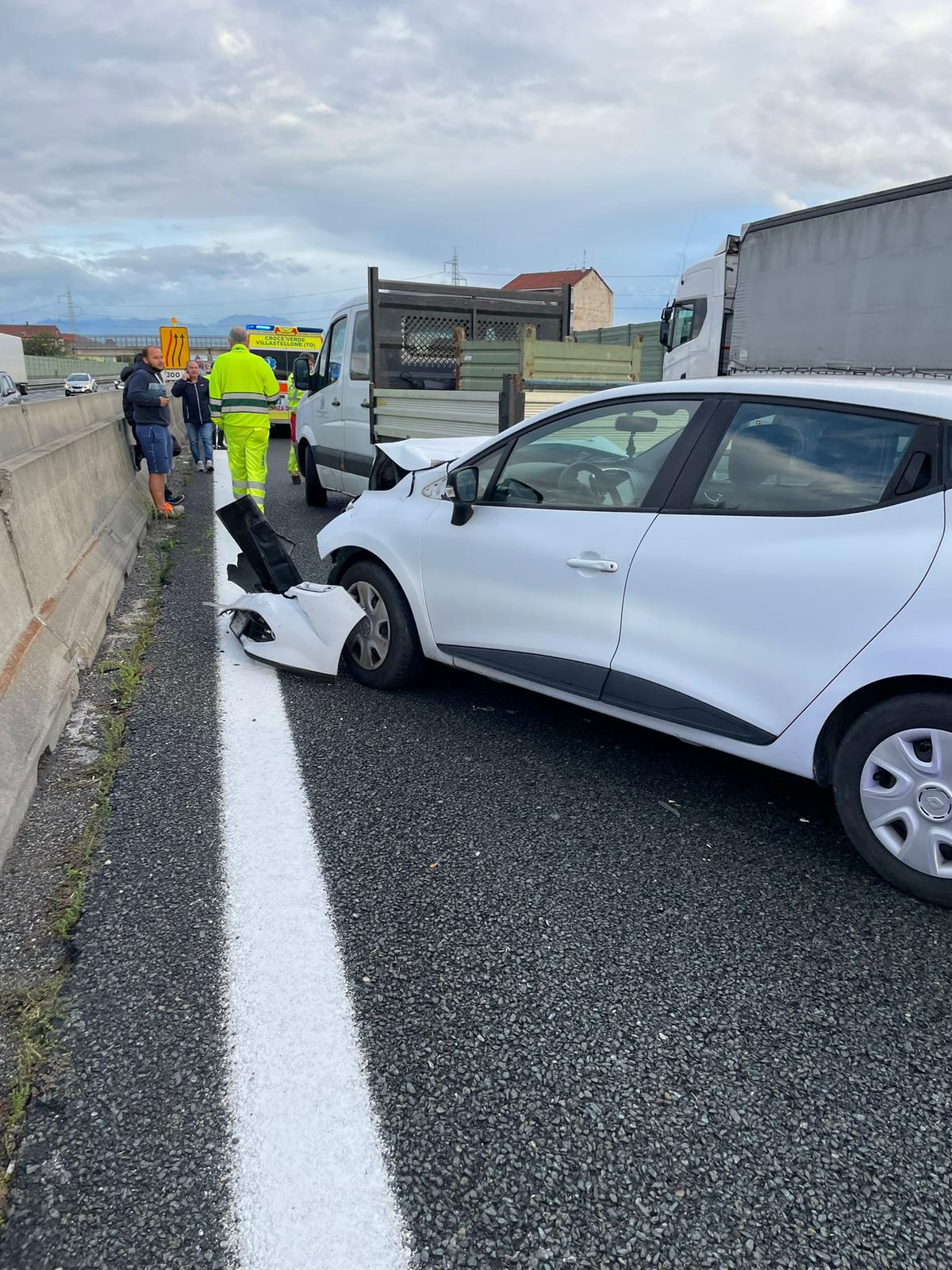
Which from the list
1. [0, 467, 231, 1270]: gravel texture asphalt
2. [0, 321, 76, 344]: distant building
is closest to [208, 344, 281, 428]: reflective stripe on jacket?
[0, 467, 231, 1270]: gravel texture asphalt

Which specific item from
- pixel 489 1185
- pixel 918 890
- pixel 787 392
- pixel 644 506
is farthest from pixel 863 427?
pixel 489 1185

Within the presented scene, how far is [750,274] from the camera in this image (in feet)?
45.3

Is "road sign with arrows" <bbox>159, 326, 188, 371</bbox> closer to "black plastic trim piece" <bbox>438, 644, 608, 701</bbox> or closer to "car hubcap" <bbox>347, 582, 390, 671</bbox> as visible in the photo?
"car hubcap" <bbox>347, 582, 390, 671</bbox>

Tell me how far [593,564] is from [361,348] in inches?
252

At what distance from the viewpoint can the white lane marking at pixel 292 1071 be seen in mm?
1806

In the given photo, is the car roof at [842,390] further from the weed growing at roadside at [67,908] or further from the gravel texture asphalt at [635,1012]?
the weed growing at roadside at [67,908]

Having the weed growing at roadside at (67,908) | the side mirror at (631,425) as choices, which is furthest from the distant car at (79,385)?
the side mirror at (631,425)

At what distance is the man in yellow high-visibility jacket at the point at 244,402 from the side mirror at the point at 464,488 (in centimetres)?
508

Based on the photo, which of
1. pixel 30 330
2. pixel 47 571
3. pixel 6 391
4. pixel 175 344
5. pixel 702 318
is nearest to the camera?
pixel 47 571

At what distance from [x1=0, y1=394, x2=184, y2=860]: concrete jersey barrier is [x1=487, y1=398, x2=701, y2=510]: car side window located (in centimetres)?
217

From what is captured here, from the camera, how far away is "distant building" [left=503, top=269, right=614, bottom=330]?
7538 cm

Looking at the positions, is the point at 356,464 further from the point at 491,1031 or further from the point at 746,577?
the point at 491,1031

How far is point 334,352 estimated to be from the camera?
9789 millimetres

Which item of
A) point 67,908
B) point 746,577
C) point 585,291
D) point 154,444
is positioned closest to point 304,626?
point 67,908
